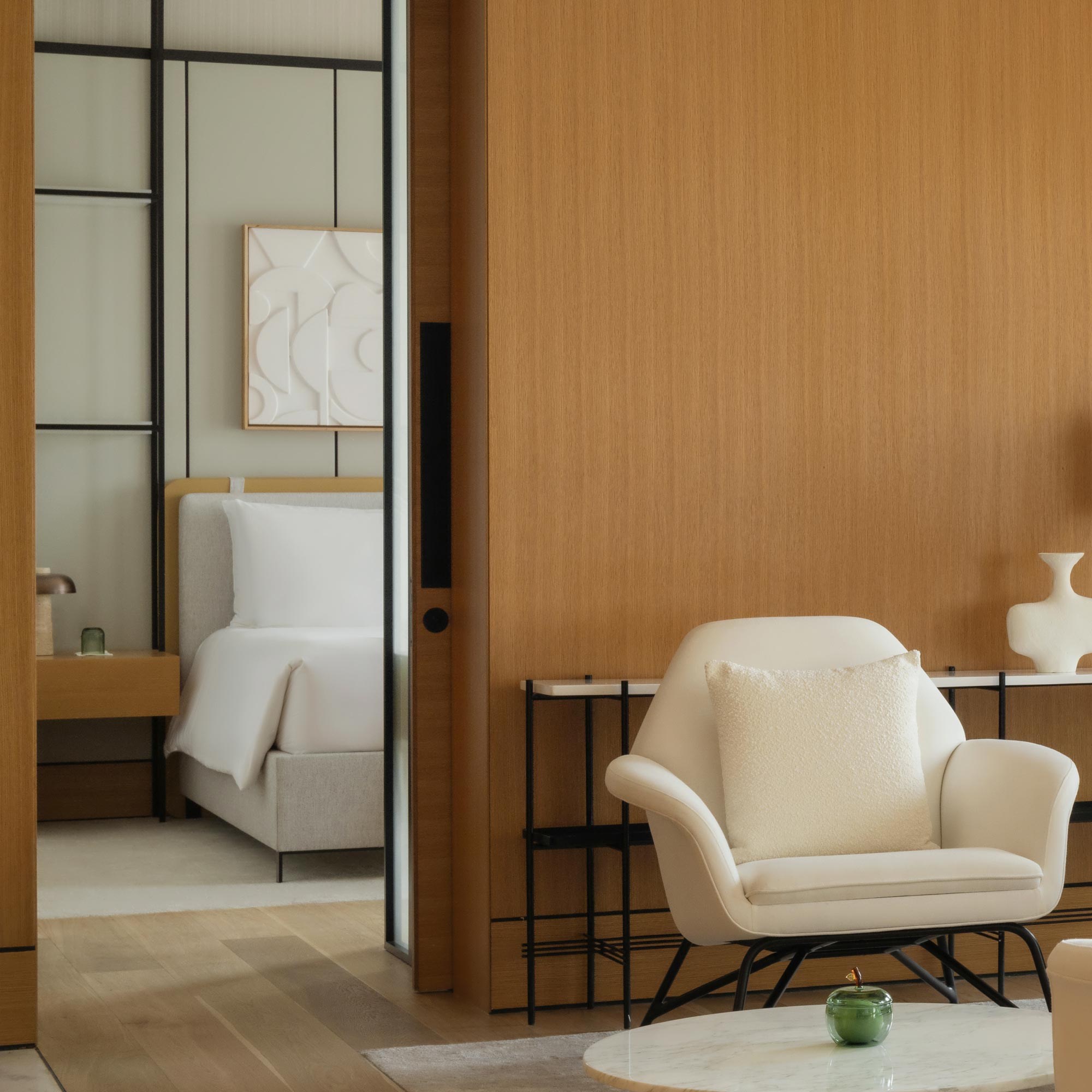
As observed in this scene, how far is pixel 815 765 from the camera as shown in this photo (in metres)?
3.11

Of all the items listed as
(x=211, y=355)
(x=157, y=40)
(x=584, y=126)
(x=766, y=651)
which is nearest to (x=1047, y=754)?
(x=766, y=651)

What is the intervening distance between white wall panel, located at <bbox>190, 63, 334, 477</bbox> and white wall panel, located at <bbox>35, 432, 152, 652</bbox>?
0.95 ft

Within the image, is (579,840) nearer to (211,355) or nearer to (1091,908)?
(1091,908)

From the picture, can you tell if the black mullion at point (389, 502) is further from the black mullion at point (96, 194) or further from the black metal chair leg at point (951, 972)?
the black mullion at point (96, 194)

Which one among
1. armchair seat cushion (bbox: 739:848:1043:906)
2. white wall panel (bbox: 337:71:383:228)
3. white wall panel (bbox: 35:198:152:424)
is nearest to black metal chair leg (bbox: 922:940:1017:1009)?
armchair seat cushion (bbox: 739:848:1043:906)

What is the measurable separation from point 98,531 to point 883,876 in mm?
4345

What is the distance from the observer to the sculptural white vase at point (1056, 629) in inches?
144

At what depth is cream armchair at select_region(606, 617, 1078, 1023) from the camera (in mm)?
2826

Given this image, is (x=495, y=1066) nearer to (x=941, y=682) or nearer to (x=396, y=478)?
(x=941, y=682)

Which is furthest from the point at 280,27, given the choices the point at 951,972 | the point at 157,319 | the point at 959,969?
the point at 959,969

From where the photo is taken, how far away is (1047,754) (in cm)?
306

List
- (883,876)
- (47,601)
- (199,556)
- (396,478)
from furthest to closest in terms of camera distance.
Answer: (199,556)
(47,601)
(396,478)
(883,876)

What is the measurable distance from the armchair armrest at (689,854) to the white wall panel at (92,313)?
13.1ft

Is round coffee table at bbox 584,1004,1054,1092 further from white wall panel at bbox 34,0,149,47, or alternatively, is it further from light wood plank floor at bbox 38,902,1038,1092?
white wall panel at bbox 34,0,149,47
